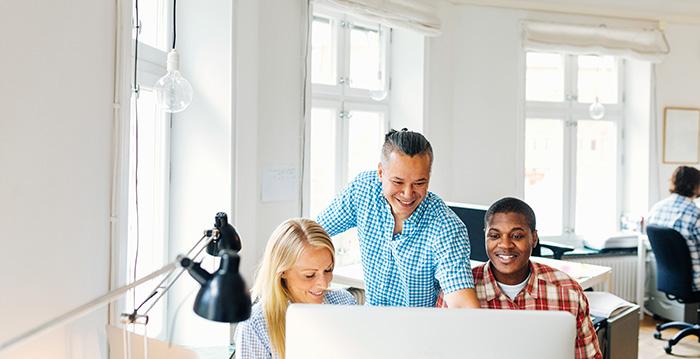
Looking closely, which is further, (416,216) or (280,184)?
(280,184)

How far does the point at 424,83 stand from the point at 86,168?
295cm

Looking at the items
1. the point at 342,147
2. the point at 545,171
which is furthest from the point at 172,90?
the point at 545,171

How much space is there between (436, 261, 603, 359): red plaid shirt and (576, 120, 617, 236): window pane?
361cm

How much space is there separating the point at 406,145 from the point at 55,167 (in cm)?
88

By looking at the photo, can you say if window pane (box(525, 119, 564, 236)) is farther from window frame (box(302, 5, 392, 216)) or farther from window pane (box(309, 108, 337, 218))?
window pane (box(309, 108, 337, 218))

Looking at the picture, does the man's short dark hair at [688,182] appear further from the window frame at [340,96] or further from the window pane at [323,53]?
the window pane at [323,53]

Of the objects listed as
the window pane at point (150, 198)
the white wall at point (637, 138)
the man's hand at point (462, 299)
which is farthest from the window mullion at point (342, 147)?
the white wall at point (637, 138)

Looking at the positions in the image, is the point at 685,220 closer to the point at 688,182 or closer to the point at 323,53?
the point at 688,182

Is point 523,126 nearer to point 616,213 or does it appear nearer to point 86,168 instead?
point 616,213

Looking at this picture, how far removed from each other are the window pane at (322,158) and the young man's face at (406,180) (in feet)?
6.28

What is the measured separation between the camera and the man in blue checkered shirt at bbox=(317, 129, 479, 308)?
171 centimetres

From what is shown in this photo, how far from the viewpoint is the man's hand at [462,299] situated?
1634mm

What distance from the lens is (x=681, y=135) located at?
17.0ft

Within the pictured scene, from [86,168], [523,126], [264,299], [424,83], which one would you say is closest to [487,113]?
[523,126]
